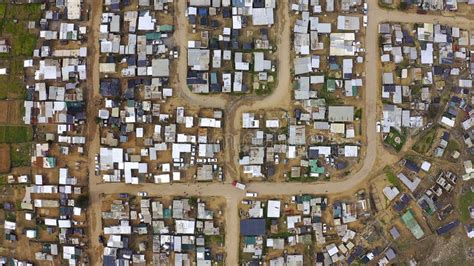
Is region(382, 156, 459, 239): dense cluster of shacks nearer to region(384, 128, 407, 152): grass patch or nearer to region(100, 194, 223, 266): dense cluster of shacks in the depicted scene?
→ region(384, 128, 407, 152): grass patch

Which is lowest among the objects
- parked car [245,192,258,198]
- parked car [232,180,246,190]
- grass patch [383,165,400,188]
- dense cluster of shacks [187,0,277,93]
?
parked car [245,192,258,198]

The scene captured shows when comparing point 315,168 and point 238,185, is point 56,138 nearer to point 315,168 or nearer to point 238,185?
point 238,185

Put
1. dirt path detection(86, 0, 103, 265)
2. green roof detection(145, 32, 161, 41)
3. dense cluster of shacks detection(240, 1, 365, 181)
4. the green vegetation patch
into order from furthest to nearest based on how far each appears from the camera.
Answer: the green vegetation patch
dirt path detection(86, 0, 103, 265)
green roof detection(145, 32, 161, 41)
dense cluster of shacks detection(240, 1, 365, 181)

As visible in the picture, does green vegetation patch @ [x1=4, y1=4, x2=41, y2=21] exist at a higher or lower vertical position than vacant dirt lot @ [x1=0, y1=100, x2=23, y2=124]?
higher

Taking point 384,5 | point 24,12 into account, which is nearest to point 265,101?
point 384,5

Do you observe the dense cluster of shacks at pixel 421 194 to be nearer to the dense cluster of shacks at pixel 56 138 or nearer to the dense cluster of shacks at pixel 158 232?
the dense cluster of shacks at pixel 158 232

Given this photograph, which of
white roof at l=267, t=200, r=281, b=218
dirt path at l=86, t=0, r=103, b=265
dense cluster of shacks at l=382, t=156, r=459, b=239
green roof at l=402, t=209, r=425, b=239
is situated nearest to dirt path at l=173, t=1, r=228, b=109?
dirt path at l=86, t=0, r=103, b=265
